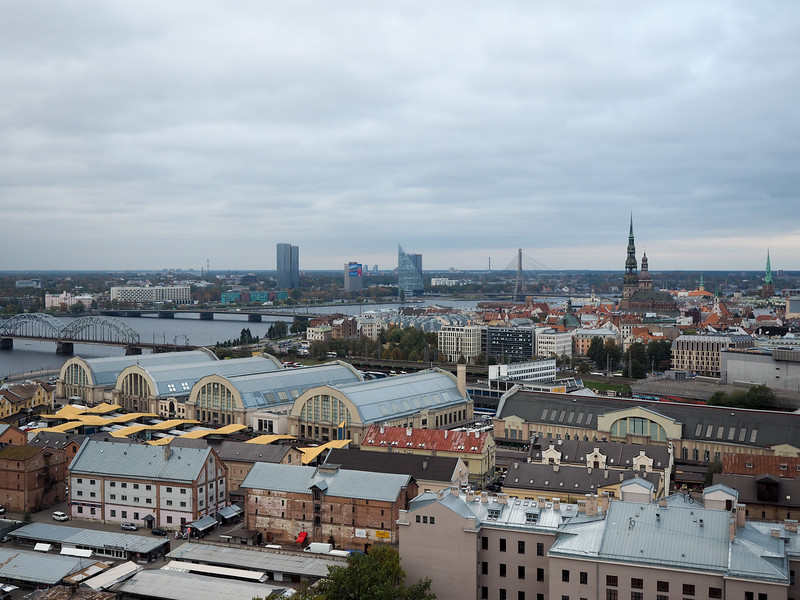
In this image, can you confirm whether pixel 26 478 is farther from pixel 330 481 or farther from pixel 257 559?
pixel 330 481

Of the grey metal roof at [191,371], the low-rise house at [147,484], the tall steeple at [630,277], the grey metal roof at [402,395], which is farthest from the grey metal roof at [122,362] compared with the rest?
the tall steeple at [630,277]

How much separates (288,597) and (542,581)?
3988 mm

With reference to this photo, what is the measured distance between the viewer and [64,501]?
19953 mm

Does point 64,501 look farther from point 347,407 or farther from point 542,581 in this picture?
point 542,581

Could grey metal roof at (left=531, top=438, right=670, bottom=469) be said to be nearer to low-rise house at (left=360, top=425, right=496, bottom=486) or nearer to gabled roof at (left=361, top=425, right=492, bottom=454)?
low-rise house at (left=360, top=425, right=496, bottom=486)

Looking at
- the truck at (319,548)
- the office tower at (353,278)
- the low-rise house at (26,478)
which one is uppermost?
the office tower at (353,278)

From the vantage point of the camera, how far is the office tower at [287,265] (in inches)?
6575

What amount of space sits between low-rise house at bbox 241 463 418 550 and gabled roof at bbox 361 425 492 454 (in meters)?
4.25

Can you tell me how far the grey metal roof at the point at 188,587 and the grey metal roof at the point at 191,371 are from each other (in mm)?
16671

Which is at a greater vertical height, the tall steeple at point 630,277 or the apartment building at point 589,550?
the tall steeple at point 630,277

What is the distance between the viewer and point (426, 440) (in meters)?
21.6

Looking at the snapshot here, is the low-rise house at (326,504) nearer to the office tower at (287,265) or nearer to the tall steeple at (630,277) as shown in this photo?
the tall steeple at (630,277)

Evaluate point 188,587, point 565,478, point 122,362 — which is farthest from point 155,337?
point 188,587

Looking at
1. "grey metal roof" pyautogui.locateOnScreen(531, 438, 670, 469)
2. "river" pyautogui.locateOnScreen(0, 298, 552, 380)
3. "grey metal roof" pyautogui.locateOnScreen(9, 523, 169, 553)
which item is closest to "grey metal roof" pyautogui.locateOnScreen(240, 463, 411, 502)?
"grey metal roof" pyautogui.locateOnScreen(9, 523, 169, 553)
